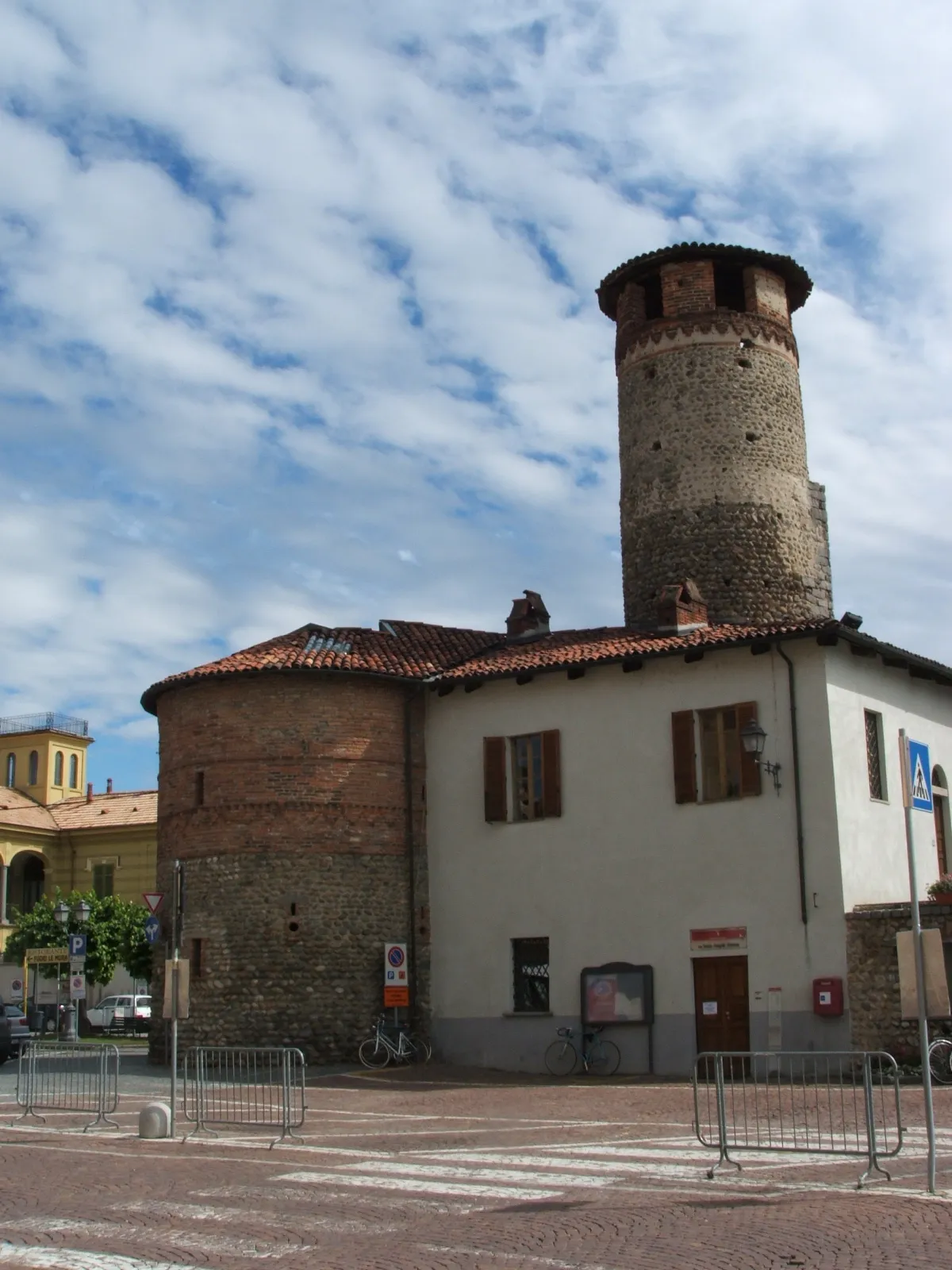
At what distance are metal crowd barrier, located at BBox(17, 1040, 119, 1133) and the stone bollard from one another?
2.22 m

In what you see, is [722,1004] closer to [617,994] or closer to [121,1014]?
[617,994]

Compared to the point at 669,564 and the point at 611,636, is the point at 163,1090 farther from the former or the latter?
the point at 669,564

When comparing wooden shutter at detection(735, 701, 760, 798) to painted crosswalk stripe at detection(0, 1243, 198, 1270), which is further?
wooden shutter at detection(735, 701, 760, 798)

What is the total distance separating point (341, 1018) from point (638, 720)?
7309mm

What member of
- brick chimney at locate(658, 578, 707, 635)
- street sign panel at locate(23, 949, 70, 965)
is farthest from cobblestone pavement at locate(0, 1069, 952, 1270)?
street sign panel at locate(23, 949, 70, 965)

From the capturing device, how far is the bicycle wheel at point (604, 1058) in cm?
2278

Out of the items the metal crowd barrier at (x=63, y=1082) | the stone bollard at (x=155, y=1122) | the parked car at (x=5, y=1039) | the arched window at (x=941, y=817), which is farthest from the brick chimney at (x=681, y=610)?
the parked car at (x=5, y=1039)

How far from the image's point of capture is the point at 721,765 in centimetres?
2272

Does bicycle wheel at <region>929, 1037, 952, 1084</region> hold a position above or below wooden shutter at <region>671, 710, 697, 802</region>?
below

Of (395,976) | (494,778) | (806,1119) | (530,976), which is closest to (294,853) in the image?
(395,976)

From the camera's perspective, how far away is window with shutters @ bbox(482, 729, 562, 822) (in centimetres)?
2453

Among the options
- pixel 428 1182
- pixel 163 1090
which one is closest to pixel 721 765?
pixel 163 1090

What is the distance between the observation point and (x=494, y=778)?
82.8 ft

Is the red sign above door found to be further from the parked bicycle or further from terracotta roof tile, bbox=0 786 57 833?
terracotta roof tile, bbox=0 786 57 833
